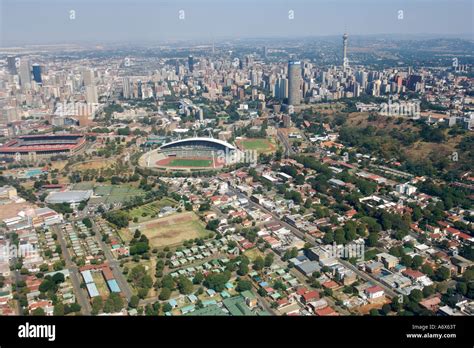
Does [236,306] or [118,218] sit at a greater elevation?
[118,218]

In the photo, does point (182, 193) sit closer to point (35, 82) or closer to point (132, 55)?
point (35, 82)

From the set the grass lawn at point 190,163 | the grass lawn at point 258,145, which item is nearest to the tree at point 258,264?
the grass lawn at point 190,163

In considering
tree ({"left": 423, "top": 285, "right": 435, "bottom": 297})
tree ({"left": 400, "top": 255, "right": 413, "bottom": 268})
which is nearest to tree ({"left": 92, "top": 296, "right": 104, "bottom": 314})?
tree ({"left": 423, "top": 285, "right": 435, "bottom": 297})

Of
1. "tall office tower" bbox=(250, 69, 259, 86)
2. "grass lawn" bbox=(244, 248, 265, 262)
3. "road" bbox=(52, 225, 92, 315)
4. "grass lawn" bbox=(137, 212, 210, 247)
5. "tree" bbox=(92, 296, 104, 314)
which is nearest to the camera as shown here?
"tree" bbox=(92, 296, 104, 314)

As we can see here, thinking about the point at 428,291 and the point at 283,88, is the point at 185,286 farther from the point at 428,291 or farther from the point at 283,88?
the point at 283,88

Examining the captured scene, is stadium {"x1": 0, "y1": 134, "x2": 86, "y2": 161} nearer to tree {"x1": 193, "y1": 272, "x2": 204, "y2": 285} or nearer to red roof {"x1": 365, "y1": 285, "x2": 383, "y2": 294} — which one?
tree {"x1": 193, "y1": 272, "x2": 204, "y2": 285}

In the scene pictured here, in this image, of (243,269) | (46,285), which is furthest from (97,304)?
(243,269)

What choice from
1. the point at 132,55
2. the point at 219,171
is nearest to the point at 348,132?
the point at 219,171
